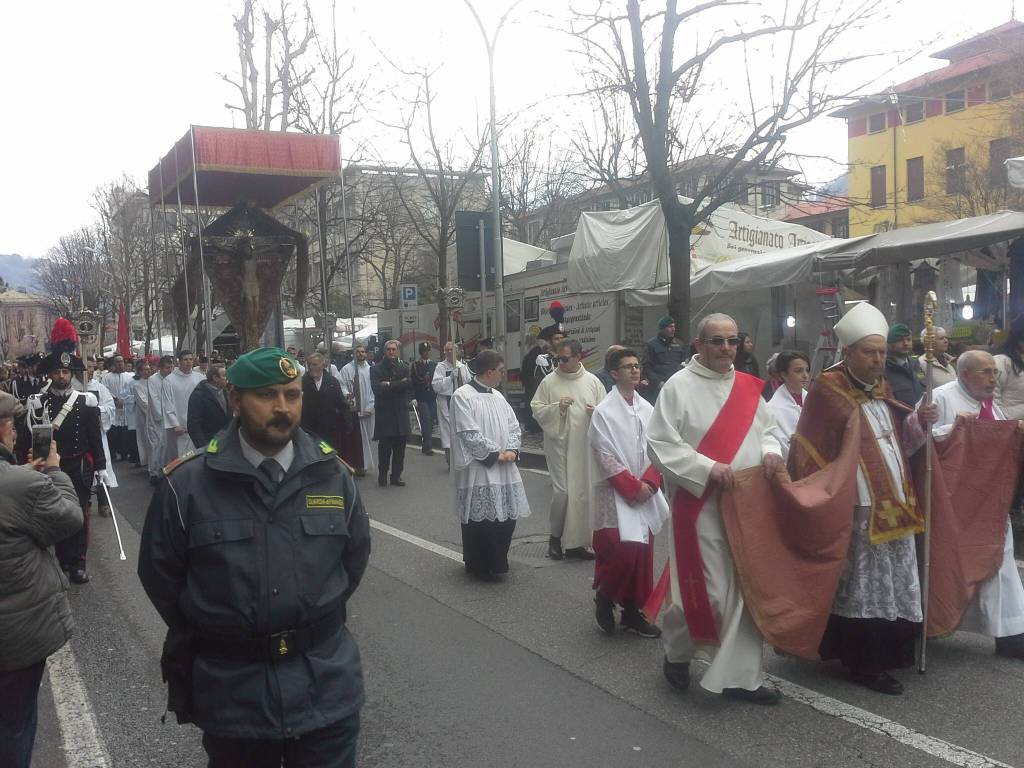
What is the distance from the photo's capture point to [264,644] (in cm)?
246

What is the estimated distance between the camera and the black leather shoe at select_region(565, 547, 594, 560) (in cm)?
744

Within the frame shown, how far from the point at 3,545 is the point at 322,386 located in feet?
21.2

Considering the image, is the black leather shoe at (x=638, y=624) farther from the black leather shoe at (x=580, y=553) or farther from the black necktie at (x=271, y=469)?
the black necktie at (x=271, y=469)

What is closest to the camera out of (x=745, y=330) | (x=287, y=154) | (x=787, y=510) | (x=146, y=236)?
(x=787, y=510)

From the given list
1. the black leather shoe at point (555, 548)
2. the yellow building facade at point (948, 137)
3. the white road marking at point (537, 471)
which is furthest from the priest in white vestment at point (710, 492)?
the yellow building facade at point (948, 137)

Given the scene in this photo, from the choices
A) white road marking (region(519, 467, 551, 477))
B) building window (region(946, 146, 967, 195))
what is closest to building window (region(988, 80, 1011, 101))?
building window (region(946, 146, 967, 195))

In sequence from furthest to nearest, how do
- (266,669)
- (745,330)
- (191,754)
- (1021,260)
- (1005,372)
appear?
1. (745,330)
2. (1021,260)
3. (1005,372)
4. (191,754)
5. (266,669)

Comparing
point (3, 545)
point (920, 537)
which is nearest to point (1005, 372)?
point (920, 537)

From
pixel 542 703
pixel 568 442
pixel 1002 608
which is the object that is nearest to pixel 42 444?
pixel 542 703

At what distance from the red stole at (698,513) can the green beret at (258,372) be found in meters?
2.45

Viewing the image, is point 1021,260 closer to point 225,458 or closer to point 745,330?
point 745,330

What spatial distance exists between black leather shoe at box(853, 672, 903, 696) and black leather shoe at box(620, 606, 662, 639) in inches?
47.8

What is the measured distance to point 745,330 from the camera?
1642 centimetres

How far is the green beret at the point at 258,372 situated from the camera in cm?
258
